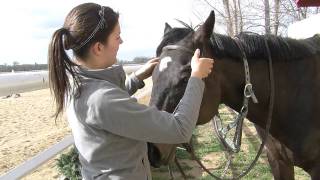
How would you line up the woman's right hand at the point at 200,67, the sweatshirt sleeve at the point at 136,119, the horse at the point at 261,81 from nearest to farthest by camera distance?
the sweatshirt sleeve at the point at 136,119 → the woman's right hand at the point at 200,67 → the horse at the point at 261,81

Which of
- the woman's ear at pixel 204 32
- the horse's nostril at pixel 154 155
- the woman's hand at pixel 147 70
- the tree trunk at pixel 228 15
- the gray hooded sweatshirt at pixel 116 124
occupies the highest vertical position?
the tree trunk at pixel 228 15

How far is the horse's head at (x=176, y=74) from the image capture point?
2350mm

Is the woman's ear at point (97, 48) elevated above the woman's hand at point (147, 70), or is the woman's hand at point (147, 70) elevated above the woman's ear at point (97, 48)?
the woman's ear at point (97, 48)

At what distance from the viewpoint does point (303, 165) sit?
321 cm

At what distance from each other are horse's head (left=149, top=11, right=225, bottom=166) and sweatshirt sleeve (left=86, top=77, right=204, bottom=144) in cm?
53

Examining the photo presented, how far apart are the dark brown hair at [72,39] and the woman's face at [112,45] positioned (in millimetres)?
20

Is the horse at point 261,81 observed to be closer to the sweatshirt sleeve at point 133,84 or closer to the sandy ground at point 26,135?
the sweatshirt sleeve at point 133,84

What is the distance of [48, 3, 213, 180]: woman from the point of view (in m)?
1.73

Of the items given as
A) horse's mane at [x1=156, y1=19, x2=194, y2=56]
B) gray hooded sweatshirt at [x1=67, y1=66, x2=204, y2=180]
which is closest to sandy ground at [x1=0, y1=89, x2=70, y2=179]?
horse's mane at [x1=156, y1=19, x2=194, y2=56]

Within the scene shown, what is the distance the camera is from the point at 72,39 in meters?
1.80

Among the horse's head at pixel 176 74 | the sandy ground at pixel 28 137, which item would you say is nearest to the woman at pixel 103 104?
the horse's head at pixel 176 74

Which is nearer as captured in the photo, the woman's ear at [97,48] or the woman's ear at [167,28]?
the woman's ear at [97,48]

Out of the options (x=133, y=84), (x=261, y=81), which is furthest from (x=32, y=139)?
(x=261, y=81)

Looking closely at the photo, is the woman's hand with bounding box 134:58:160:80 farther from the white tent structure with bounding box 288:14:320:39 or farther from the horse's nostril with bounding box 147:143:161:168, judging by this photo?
the white tent structure with bounding box 288:14:320:39
